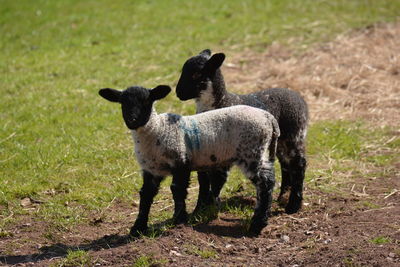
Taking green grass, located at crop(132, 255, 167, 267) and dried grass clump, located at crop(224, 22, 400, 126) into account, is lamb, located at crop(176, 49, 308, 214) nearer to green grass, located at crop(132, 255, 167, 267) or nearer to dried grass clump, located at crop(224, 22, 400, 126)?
green grass, located at crop(132, 255, 167, 267)

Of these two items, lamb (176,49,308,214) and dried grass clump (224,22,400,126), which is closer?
lamb (176,49,308,214)

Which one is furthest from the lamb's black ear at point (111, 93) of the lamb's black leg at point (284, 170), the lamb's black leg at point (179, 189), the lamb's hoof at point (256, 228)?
the lamb's black leg at point (284, 170)

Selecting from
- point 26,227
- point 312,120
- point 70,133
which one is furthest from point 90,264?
point 312,120

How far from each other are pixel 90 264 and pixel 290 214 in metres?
2.79

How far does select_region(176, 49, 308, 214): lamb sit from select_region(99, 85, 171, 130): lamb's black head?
3.71 ft

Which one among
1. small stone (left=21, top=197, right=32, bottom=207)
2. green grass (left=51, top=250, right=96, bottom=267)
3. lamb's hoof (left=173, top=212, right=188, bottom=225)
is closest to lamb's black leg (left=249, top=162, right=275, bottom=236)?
lamb's hoof (left=173, top=212, right=188, bottom=225)

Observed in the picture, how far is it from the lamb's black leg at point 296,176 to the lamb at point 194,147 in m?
0.83

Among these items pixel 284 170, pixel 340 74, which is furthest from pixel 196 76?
pixel 340 74

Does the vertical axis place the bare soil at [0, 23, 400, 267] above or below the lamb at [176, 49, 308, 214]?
below

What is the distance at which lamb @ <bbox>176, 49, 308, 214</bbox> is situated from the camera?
834cm

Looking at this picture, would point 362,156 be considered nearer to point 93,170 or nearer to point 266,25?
point 93,170

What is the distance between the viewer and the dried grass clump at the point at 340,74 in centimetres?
1277

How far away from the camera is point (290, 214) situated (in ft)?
27.6

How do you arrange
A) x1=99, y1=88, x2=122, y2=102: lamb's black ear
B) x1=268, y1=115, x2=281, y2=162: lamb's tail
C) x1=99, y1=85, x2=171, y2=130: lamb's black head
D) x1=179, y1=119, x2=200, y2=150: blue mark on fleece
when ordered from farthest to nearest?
x1=268, y1=115, x2=281, y2=162: lamb's tail → x1=179, y1=119, x2=200, y2=150: blue mark on fleece → x1=99, y1=88, x2=122, y2=102: lamb's black ear → x1=99, y1=85, x2=171, y2=130: lamb's black head
